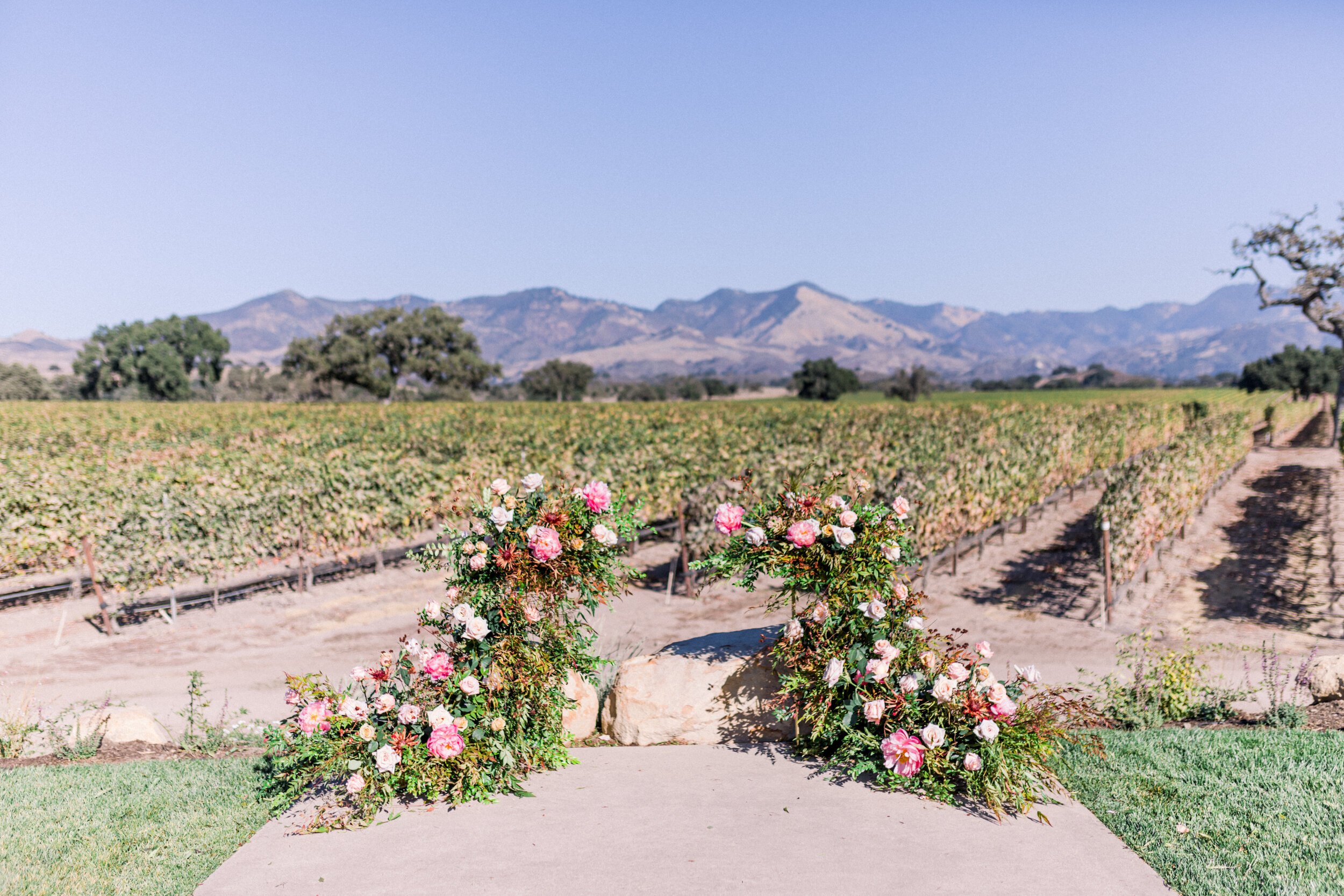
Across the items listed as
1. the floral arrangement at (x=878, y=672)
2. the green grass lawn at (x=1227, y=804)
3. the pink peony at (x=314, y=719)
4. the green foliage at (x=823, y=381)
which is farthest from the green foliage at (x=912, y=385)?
the pink peony at (x=314, y=719)

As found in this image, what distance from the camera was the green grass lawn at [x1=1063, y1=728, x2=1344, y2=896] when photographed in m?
4.03

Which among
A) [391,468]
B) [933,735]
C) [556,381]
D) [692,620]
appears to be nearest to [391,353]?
[556,381]

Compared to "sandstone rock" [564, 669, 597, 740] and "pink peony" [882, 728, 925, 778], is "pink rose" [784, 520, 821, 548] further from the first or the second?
"sandstone rock" [564, 669, 597, 740]

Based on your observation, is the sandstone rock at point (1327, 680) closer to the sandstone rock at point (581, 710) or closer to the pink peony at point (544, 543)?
the sandstone rock at point (581, 710)

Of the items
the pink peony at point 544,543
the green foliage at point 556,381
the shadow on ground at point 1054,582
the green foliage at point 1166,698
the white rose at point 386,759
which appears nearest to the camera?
the white rose at point 386,759

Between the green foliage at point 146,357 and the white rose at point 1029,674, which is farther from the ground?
the green foliage at point 146,357

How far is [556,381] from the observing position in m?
101

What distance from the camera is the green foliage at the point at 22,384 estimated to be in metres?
72.4

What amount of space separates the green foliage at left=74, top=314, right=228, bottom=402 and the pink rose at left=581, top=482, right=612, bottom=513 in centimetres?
9848

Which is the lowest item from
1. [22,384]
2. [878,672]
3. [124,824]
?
[124,824]

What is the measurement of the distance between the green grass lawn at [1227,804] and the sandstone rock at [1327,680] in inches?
48.0

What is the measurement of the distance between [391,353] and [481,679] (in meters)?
70.9

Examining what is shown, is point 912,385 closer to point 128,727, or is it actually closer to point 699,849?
point 128,727

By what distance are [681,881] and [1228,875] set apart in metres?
2.98
